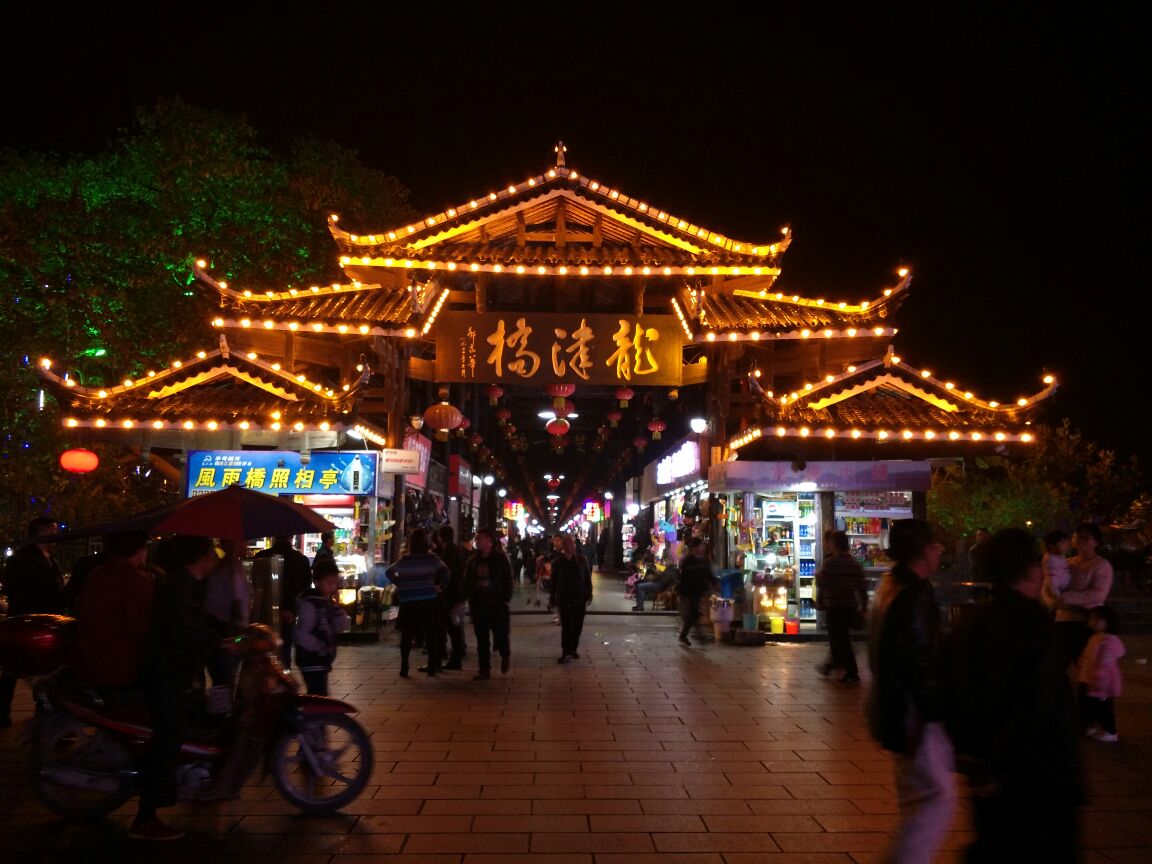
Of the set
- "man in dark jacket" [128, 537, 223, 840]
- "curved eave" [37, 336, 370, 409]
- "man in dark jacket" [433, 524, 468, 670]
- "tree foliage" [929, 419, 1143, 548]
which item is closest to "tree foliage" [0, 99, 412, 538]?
"curved eave" [37, 336, 370, 409]

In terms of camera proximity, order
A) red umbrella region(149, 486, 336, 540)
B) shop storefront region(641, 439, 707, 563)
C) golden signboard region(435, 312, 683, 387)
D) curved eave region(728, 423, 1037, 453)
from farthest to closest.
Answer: shop storefront region(641, 439, 707, 563), golden signboard region(435, 312, 683, 387), curved eave region(728, 423, 1037, 453), red umbrella region(149, 486, 336, 540)

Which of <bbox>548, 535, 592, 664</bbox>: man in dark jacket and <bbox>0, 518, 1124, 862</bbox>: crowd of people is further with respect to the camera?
<bbox>548, 535, 592, 664</bbox>: man in dark jacket

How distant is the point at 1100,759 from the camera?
7.45 meters

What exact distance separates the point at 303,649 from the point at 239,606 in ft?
3.99

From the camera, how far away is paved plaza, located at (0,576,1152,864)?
5289 mm

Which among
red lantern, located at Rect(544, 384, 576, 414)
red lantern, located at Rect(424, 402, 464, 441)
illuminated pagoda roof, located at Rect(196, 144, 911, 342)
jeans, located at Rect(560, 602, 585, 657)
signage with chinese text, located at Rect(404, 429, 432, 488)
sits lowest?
jeans, located at Rect(560, 602, 585, 657)

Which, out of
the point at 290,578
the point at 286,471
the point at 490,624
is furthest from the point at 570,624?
the point at 286,471

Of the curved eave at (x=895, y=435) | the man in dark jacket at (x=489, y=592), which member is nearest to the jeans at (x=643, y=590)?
the curved eave at (x=895, y=435)

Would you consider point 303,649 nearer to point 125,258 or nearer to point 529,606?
point 529,606

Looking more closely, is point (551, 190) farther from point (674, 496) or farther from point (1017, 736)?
point (1017, 736)

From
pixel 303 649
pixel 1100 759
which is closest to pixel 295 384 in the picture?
pixel 303 649

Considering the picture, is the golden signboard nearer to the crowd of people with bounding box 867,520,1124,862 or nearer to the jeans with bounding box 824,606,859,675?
the jeans with bounding box 824,606,859,675

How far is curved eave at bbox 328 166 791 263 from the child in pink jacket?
8.77 metres

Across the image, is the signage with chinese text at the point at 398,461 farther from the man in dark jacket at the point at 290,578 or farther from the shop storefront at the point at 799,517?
the shop storefront at the point at 799,517
